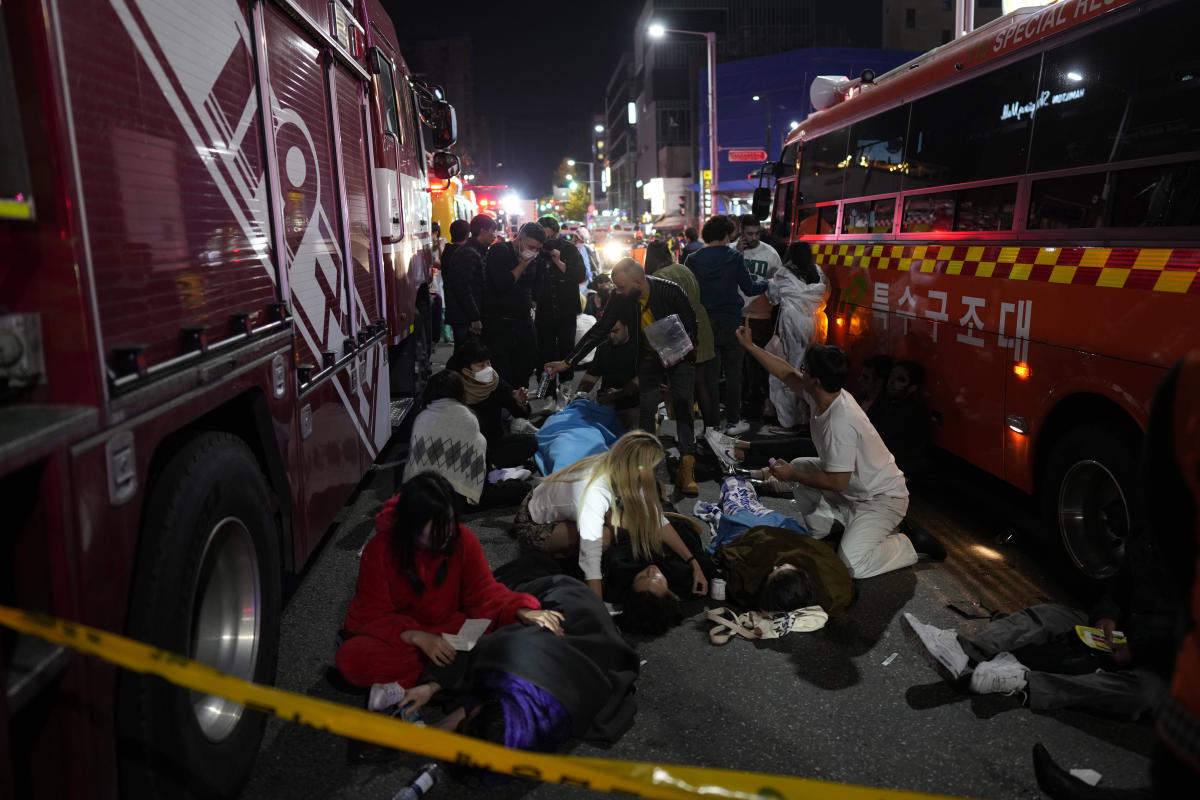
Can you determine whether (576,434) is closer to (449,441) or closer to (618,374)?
(618,374)

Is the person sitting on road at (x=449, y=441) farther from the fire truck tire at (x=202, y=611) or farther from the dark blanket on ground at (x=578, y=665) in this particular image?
the fire truck tire at (x=202, y=611)

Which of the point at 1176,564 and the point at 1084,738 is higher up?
the point at 1176,564

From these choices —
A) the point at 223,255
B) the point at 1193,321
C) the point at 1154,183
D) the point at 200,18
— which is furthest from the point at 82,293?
the point at 1154,183

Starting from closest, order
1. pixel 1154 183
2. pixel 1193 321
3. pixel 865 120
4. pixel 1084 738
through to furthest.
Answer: pixel 1084 738 → pixel 1193 321 → pixel 1154 183 → pixel 865 120

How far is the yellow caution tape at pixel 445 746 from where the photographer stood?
5.90 feet

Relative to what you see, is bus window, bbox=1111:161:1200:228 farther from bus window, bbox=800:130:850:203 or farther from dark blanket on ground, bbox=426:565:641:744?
bus window, bbox=800:130:850:203

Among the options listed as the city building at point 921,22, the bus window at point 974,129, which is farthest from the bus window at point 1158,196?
the city building at point 921,22

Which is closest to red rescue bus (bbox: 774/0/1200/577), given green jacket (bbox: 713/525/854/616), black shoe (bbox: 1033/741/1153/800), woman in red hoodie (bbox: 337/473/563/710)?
green jacket (bbox: 713/525/854/616)

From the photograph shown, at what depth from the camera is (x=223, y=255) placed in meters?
2.98

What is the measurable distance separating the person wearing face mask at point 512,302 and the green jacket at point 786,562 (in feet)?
14.2

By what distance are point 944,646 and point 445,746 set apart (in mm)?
2726

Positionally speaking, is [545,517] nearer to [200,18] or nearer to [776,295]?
[200,18]

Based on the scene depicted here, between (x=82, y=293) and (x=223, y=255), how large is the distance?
98 cm

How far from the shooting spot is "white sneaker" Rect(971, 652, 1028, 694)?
3.67 m
